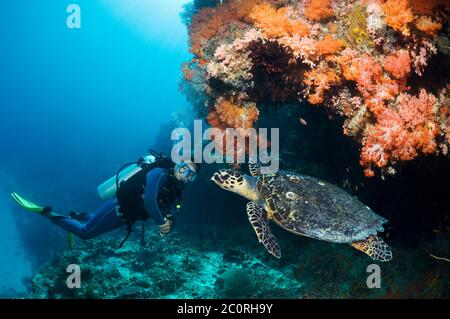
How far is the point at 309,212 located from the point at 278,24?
2872 millimetres

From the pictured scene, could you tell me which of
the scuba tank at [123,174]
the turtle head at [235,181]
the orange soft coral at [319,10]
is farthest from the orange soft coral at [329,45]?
the scuba tank at [123,174]

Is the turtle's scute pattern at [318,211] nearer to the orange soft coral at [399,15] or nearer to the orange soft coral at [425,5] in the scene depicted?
the orange soft coral at [399,15]

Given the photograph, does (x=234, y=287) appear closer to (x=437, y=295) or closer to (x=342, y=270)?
(x=342, y=270)

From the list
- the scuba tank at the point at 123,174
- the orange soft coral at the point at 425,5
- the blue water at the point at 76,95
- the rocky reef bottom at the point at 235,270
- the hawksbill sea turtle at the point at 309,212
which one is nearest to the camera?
the orange soft coral at the point at 425,5

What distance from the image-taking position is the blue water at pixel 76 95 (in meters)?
27.7

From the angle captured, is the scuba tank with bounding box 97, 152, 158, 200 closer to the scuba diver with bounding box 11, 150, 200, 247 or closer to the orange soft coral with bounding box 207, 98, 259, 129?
the scuba diver with bounding box 11, 150, 200, 247

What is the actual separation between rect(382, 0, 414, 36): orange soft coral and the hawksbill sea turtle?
2.37m

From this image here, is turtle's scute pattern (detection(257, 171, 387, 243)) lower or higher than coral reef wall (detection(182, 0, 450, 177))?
lower

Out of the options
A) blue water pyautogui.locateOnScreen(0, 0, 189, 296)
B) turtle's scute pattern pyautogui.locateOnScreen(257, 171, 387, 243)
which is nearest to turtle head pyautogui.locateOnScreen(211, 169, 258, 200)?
turtle's scute pattern pyautogui.locateOnScreen(257, 171, 387, 243)

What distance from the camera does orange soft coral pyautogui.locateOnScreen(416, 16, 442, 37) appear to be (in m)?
3.22

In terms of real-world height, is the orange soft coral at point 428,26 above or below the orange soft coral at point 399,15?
below

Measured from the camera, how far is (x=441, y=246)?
5297 mm

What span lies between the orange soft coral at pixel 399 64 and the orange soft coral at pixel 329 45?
719 millimetres

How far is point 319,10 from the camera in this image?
4336 millimetres
